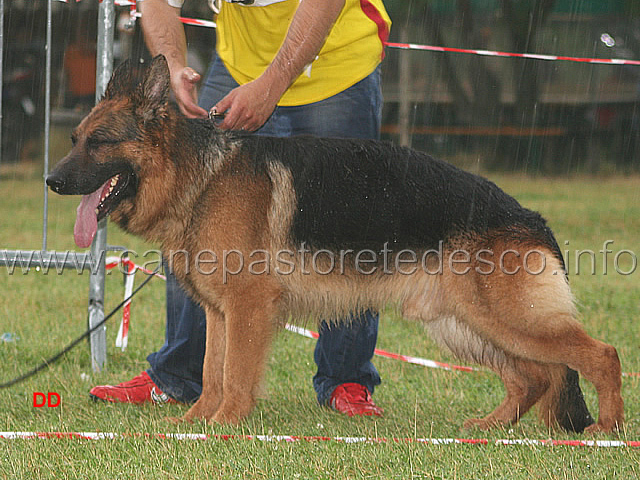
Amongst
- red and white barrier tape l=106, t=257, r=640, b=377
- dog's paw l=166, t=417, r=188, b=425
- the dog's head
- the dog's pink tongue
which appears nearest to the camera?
the dog's head

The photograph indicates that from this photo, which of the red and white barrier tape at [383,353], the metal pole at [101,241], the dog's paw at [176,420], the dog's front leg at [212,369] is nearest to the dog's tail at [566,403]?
the red and white barrier tape at [383,353]

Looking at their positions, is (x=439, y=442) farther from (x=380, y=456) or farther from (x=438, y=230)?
(x=438, y=230)

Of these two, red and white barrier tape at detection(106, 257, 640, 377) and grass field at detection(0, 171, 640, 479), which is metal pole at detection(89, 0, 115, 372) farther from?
red and white barrier tape at detection(106, 257, 640, 377)

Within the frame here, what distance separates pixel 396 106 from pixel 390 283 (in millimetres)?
20475

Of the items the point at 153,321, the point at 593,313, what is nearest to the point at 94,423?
the point at 153,321

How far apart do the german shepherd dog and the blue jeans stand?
1.20ft

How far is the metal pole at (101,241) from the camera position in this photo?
4.67m

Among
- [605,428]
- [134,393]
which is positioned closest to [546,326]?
[605,428]

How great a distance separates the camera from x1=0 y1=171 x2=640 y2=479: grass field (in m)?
2.88

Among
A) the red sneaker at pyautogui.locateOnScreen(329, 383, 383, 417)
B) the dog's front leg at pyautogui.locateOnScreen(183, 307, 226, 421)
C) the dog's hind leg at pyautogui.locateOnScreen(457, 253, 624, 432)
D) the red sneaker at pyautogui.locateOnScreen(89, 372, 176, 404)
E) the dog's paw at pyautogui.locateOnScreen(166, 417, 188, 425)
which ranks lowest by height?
the red sneaker at pyautogui.locateOnScreen(89, 372, 176, 404)

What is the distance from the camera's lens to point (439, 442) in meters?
3.17

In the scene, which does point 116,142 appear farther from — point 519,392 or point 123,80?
point 519,392

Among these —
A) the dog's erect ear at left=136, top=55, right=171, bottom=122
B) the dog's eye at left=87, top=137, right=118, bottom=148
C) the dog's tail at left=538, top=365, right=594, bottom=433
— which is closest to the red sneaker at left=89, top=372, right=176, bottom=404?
the dog's eye at left=87, top=137, right=118, bottom=148

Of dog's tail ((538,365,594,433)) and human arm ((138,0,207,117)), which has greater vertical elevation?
human arm ((138,0,207,117))
